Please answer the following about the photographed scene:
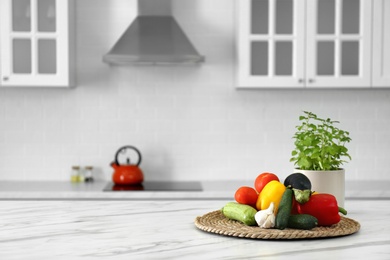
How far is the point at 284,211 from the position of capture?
174cm

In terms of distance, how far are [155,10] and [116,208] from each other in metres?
2.42

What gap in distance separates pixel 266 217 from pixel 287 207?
0.21ft

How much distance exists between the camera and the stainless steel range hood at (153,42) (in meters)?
4.12

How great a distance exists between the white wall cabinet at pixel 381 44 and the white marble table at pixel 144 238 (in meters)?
2.09

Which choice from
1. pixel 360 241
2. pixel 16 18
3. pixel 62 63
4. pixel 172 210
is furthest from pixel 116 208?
pixel 16 18

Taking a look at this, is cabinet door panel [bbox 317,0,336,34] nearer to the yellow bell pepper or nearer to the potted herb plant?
the potted herb plant

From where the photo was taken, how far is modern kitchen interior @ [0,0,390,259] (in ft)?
13.6

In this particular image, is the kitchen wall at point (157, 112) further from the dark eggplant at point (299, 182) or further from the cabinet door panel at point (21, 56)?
the dark eggplant at point (299, 182)

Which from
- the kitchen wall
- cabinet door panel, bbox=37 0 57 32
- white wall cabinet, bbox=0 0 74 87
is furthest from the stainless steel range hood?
cabinet door panel, bbox=37 0 57 32

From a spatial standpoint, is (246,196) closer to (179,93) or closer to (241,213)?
(241,213)

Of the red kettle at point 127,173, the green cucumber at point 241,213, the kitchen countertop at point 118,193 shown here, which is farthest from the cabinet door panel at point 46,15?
the green cucumber at point 241,213

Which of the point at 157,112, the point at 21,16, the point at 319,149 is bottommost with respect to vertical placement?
the point at 319,149

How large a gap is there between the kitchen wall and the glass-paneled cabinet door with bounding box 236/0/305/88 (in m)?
0.34

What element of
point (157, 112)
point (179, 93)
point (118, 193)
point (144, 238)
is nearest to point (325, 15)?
point (179, 93)
